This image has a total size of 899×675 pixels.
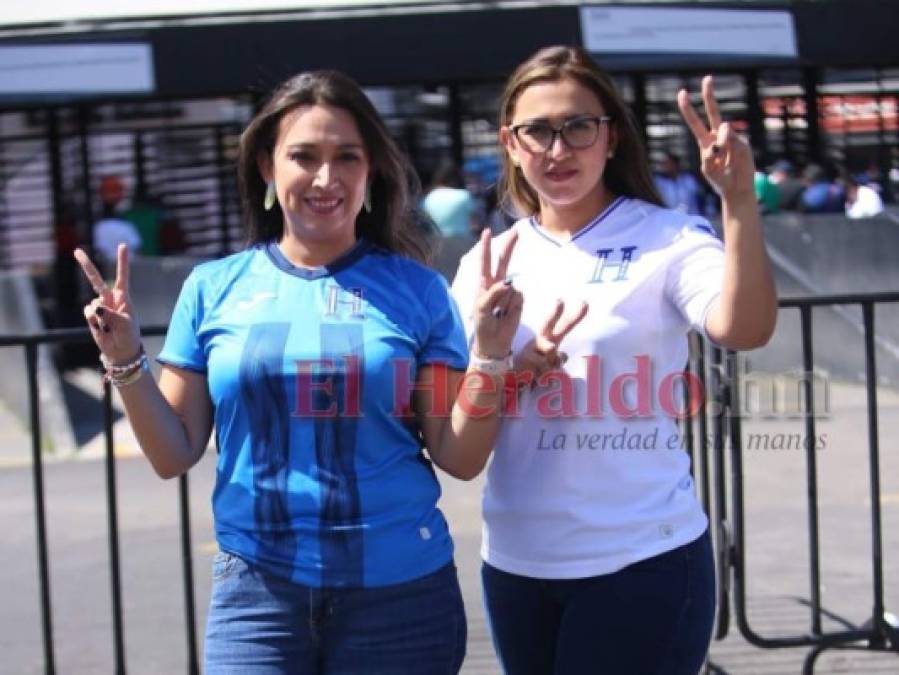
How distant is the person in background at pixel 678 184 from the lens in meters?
15.7

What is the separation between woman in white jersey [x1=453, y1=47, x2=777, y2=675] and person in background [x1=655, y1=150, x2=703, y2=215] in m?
12.5

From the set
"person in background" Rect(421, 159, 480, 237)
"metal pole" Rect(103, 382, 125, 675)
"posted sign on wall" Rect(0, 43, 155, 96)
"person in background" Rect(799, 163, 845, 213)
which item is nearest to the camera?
"metal pole" Rect(103, 382, 125, 675)

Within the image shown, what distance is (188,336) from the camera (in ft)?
9.74

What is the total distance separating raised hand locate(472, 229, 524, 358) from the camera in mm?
2723

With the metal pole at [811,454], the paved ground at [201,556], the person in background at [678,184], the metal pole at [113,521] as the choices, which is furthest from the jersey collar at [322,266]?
the person in background at [678,184]

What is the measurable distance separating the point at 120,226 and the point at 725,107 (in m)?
6.69

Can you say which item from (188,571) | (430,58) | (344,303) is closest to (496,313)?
(344,303)

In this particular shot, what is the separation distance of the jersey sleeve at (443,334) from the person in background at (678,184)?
1268 cm

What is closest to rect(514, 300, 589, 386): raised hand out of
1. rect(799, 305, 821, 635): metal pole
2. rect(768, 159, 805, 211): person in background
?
rect(799, 305, 821, 635): metal pole

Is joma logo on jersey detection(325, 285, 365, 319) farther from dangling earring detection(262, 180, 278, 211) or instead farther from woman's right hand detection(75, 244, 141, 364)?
woman's right hand detection(75, 244, 141, 364)

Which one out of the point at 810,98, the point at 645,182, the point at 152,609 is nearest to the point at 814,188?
the point at 810,98

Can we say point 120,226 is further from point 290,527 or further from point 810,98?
point 290,527

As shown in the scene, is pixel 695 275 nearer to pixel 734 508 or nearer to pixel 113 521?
pixel 734 508

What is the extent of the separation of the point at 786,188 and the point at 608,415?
493 inches
